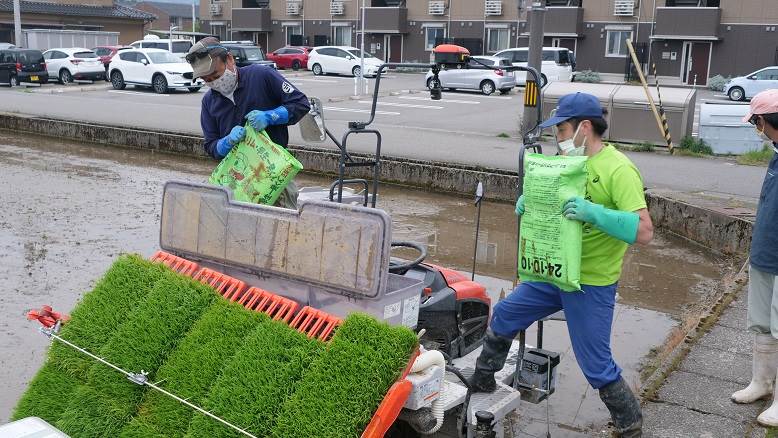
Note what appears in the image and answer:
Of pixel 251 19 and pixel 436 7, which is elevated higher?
pixel 436 7

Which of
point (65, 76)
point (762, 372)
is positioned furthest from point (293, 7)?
point (762, 372)

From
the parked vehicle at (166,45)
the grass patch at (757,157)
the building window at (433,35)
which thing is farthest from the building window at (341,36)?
the grass patch at (757,157)

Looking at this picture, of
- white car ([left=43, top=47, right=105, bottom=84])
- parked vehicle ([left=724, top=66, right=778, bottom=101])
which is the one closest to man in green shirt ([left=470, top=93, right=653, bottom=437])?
parked vehicle ([left=724, top=66, right=778, bottom=101])

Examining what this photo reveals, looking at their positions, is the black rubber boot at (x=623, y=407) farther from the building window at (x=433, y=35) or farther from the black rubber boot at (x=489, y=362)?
the building window at (x=433, y=35)

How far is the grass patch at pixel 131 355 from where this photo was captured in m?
3.52

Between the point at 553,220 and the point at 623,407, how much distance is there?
3.43 ft

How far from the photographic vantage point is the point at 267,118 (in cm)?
457

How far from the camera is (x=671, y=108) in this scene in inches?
Answer: 610

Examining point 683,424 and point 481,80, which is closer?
Answer: point 683,424

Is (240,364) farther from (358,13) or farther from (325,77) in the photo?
(358,13)

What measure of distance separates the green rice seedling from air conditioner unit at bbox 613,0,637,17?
124 ft

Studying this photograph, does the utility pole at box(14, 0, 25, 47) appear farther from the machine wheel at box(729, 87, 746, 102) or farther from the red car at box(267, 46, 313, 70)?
the machine wheel at box(729, 87, 746, 102)

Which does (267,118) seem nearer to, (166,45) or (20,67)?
(20,67)

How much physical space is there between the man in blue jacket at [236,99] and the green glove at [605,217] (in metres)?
1.83
